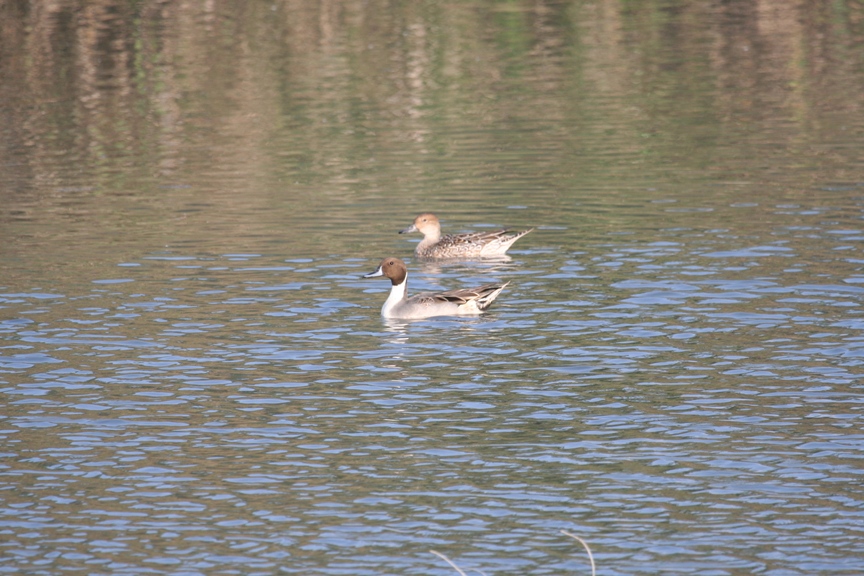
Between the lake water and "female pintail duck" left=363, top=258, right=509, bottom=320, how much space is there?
0.59ft

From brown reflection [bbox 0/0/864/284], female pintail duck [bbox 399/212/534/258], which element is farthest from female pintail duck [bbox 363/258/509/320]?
brown reflection [bbox 0/0/864/284]

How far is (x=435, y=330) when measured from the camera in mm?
16250

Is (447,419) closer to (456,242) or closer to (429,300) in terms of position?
(429,300)

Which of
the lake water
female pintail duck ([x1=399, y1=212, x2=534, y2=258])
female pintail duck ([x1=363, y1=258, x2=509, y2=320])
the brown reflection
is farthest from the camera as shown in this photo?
the brown reflection

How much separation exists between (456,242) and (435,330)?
12.5ft

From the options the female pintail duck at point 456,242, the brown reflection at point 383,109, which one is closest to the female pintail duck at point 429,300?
the female pintail duck at point 456,242

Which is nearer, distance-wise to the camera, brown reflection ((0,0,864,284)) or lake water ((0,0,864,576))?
lake water ((0,0,864,576))

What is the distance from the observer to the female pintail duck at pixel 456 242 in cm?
1944

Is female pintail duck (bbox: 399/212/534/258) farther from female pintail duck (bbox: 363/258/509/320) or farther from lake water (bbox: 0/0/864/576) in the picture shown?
female pintail duck (bbox: 363/258/509/320)

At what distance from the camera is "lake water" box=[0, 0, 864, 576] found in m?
10.2

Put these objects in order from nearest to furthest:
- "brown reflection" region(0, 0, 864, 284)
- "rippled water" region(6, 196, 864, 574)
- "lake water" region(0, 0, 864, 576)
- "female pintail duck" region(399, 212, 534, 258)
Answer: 1. "rippled water" region(6, 196, 864, 574)
2. "lake water" region(0, 0, 864, 576)
3. "female pintail duck" region(399, 212, 534, 258)
4. "brown reflection" region(0, 0, 864, 284)

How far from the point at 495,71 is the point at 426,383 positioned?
A: 81.7ft

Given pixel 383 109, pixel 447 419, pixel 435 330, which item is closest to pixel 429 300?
pixel 435 330

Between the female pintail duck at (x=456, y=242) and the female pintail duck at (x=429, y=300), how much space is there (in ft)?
9.31
